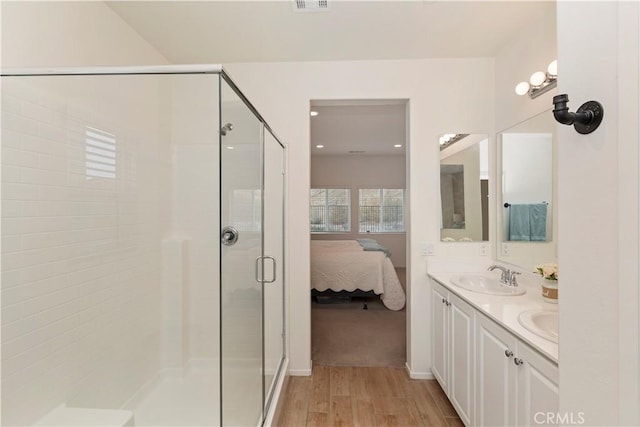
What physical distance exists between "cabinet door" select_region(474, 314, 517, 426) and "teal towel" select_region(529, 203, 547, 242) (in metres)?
0.81

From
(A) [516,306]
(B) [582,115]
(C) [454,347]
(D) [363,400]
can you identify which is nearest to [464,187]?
(A) [516,306]

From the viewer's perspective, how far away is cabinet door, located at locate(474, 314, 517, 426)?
135 centimetres

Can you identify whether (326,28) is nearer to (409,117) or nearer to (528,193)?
(409,117)

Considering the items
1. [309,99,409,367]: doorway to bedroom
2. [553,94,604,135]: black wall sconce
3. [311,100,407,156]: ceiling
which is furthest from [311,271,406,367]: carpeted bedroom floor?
[553,94,604,135]: black wall sconce

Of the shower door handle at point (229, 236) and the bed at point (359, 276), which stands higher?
the shower door handle at point (229, 236)

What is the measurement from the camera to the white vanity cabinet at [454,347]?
1744 mm

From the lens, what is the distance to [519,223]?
7.23 feet

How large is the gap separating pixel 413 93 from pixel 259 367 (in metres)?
2.41

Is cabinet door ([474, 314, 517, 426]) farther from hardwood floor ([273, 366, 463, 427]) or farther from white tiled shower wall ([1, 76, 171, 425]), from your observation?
white tiled shower wall ([1, 76, 171, 425])

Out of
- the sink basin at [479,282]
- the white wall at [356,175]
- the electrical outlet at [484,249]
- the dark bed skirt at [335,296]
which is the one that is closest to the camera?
the sink basin at [479,282]

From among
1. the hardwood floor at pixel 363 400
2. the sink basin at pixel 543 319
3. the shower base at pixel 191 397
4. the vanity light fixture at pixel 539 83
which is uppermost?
the vanity light fixture at pixel 539 83

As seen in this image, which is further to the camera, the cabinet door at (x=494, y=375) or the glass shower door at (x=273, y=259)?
the glass shower door at (x=273, y=259)

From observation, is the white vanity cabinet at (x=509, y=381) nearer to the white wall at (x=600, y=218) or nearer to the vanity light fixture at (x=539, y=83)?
the white wall at (x=600, y=218)

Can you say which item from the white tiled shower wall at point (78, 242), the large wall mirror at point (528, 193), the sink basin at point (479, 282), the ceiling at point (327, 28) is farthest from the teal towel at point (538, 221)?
the white tiled shower wall at point (78, 242)
